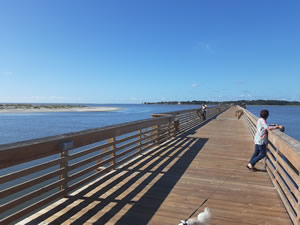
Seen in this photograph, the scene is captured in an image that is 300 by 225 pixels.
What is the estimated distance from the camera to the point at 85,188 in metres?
3.62

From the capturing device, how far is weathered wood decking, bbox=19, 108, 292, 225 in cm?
277

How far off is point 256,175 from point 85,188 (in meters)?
3.39

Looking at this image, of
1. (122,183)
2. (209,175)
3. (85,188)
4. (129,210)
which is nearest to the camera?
(129,210)

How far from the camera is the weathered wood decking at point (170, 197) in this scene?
2773mm

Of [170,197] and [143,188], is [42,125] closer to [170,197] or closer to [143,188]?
[143,188]

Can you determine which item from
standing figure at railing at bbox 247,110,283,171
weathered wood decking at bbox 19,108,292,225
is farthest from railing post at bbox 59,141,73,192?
standing figure at railing at bbox 247,110,283,171

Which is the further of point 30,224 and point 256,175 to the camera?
point 256,175

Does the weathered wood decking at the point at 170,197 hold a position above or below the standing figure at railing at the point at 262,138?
below

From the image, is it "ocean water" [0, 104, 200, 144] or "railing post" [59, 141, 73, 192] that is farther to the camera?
"ocean water" [0, 104, 200, 144]

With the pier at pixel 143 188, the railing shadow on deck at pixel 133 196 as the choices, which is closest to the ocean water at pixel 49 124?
the railing shadow on deck at pixel 133 196

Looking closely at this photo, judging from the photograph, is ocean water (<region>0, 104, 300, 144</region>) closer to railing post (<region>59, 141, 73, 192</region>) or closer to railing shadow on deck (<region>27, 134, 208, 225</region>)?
railing shadow on deck (<region>27, 134, 208, 225</region>)

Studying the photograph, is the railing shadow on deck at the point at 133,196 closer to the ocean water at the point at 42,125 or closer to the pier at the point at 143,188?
the pier at the point at 143,188

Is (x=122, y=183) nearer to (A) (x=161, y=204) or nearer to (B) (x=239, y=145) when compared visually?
(A) (x=161, y=204)

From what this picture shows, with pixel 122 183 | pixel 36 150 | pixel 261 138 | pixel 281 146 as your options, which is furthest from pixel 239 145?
pixel 36 150
